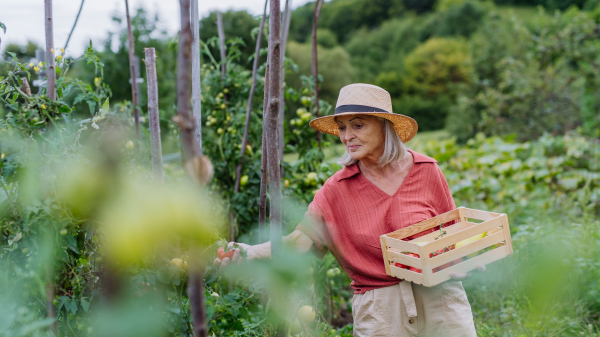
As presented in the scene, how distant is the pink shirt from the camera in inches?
65.3

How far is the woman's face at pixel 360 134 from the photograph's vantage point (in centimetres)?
170

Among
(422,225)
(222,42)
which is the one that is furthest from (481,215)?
(222,42)

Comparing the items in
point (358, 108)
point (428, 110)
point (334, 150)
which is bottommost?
point (428, 110)

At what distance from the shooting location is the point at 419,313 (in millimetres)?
1634

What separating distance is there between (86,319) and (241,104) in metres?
1.87

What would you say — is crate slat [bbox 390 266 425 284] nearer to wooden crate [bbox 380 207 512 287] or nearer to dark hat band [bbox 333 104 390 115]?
wooden crate [bbox 380 207 512 287]

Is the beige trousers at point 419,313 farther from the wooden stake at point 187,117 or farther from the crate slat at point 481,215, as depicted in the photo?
the wooden stake at point 187,117

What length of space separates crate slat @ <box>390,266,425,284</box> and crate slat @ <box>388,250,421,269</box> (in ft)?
0.12

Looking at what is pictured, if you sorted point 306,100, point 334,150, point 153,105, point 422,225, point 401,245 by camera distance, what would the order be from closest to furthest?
point 153,105 < point 401,245 < point 422,225 < point 306,100 < point 334,150

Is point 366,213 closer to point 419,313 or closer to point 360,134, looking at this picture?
point 360,134

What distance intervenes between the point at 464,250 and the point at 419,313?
327mm

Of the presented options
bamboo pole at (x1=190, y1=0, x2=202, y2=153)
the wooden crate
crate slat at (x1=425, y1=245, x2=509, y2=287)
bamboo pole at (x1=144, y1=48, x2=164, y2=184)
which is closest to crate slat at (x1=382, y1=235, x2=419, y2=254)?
the wooden crate

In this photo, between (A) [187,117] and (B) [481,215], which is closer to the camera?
(A) [187,117]

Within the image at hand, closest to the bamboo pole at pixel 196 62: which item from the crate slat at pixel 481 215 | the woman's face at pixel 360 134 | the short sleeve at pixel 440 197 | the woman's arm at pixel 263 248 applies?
the woman's arm at pixel 263 248
